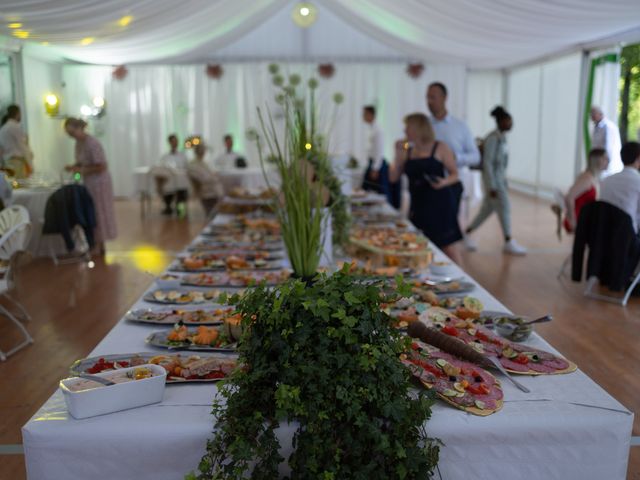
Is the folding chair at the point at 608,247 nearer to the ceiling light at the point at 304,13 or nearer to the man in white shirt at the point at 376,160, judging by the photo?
the man in white shirt at the point at 376,160

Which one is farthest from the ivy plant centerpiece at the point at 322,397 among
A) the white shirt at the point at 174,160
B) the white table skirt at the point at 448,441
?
the white shirt at the point at 174,160

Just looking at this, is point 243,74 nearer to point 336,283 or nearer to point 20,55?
point 20,55

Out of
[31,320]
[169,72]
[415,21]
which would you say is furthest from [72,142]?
[31,320]

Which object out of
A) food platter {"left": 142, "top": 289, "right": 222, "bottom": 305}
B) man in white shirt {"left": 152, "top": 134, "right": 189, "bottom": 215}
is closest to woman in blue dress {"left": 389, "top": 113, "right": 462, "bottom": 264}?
food platter {"left": 142, "top": 289, "right": 222, "bottom": 305}

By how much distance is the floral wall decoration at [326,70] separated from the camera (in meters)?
10.9

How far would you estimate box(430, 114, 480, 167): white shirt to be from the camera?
4.71 metres

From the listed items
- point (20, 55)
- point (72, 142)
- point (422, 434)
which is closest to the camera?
point (422, 434)

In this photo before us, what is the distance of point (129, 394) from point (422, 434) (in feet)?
2.12

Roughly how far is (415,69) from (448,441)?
1013 centimetres

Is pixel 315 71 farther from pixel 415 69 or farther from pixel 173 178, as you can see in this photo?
pixel 173 178

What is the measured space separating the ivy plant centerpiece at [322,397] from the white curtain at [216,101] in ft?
31.7

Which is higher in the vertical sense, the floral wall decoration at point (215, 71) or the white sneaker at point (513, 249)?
the floral wall decoration at point (215, 71)

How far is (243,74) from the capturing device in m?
11.0

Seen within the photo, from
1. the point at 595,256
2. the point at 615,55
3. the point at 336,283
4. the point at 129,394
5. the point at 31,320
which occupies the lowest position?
the point at 31,320
